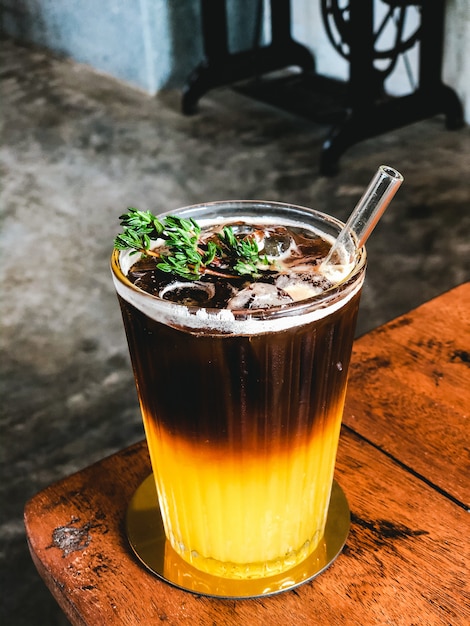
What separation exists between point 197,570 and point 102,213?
2.55 meters

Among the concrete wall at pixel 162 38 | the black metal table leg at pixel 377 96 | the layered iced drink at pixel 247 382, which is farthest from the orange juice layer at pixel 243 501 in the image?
the concrete wall at pixel 162 38

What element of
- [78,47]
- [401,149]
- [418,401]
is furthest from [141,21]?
[418,401]

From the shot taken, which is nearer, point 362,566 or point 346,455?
point 362,566

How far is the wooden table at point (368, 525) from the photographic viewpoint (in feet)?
1.89

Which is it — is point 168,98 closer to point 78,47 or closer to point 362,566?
point 78,47

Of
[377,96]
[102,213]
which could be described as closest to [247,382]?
[102,213]

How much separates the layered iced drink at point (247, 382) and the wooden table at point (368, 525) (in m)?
0.05

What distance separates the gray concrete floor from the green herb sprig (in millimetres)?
1117

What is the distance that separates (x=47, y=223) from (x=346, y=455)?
8.14ft

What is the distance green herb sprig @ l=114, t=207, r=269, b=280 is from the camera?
21.1 inches

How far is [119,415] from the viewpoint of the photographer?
1.93 metres

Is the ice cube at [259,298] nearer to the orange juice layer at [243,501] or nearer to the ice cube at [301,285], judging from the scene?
the ice cube at [301,285]

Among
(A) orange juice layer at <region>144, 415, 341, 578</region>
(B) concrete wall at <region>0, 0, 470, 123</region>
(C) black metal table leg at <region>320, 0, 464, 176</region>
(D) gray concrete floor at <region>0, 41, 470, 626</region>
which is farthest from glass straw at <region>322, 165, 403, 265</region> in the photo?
(B) concrete wall at <region>0, 0, 470, 123</region>

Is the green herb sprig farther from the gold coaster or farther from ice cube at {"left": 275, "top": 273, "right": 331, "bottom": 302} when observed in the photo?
the gold coaster
